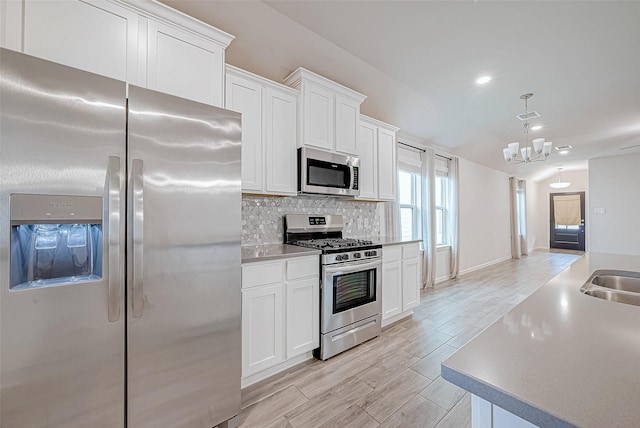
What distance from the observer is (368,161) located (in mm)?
3301

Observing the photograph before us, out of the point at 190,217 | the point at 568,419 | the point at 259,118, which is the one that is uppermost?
the point at 259,118

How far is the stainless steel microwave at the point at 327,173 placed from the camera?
259 cm

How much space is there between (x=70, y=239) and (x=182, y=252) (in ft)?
1.47

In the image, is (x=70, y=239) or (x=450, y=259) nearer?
(x=70, y=239)

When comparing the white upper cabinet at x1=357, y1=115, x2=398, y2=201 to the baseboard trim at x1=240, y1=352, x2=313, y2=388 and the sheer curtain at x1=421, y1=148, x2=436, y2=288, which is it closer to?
the sheer curtain at x1=421, y1=148, x2=436, y2=288

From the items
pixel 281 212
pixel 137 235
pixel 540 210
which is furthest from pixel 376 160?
pixel 540 210

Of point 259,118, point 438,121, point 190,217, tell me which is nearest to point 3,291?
point 190,217

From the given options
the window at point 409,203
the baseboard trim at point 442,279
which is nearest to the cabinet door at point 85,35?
the window at point 409,203

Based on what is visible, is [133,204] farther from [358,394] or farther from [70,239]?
[358,394]

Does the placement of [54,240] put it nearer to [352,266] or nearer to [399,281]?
[352,266]

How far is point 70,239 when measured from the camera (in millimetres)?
1157

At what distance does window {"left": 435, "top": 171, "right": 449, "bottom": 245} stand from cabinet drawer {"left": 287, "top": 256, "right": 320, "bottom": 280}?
3929 mm

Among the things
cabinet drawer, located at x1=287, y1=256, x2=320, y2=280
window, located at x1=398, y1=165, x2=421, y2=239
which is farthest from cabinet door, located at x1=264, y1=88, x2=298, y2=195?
window, located at x1=398, y1=165, x2=421, y2=239

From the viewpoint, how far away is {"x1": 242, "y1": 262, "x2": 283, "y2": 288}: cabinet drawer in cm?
189
